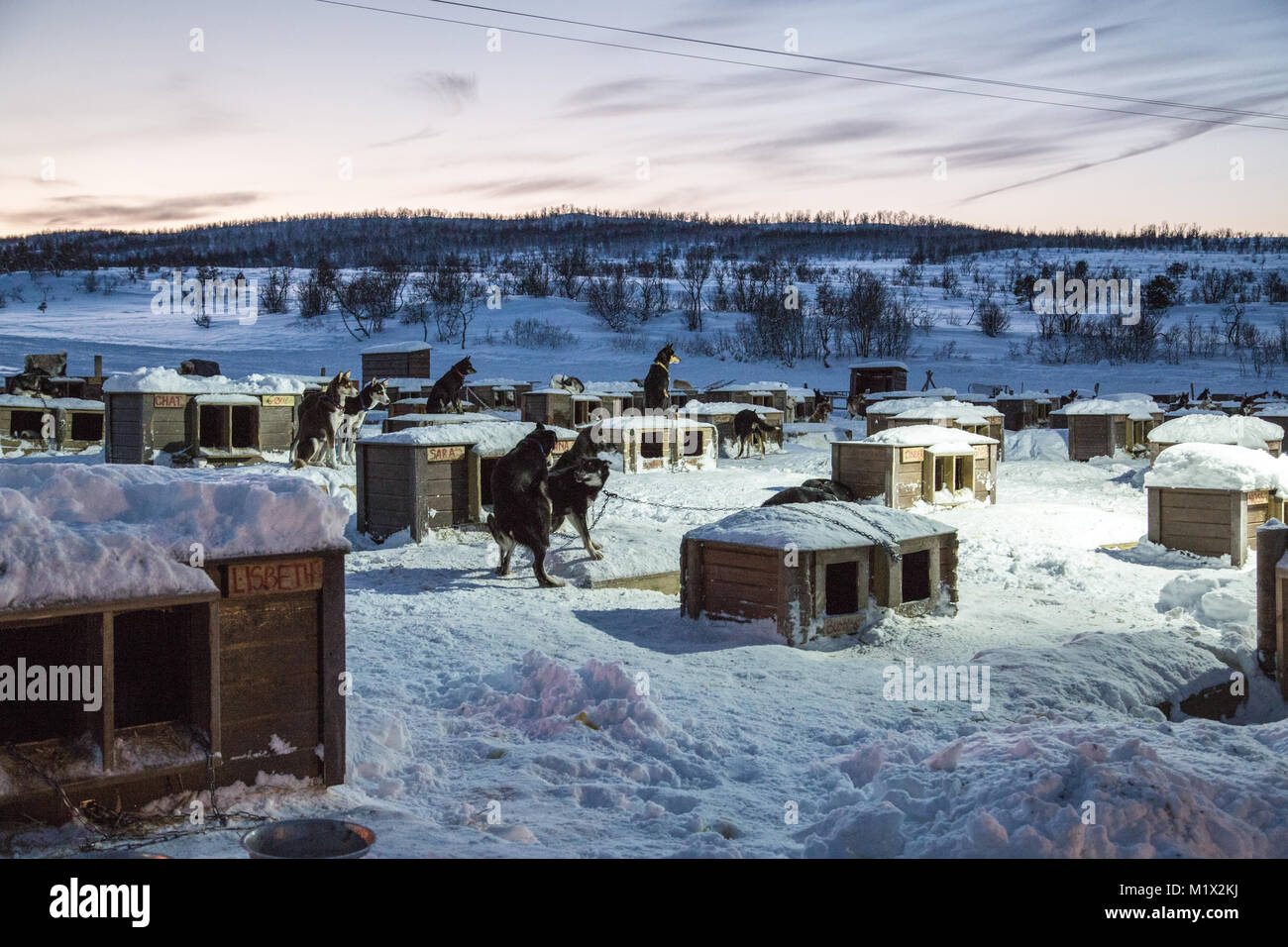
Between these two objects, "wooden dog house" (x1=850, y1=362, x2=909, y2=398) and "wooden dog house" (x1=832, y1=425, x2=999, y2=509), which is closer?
"wooden dog house" (x1=832, y1=425, x2=999, y2=509)

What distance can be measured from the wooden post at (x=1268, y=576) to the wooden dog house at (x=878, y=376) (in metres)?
44.7

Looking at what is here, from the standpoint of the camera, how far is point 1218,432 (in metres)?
20.1

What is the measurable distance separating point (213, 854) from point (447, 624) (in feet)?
18.0

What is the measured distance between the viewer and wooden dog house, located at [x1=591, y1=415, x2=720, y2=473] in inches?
938

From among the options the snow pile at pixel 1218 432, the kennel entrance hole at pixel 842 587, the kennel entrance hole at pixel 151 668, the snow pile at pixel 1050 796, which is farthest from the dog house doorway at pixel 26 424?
the snow pile at pixel 1218 432

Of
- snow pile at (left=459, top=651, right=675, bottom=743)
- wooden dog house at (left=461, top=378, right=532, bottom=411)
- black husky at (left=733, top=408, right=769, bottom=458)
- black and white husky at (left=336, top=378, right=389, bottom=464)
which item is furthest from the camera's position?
wooden dog house at (left=461, top=378, right=532, bottom=411)

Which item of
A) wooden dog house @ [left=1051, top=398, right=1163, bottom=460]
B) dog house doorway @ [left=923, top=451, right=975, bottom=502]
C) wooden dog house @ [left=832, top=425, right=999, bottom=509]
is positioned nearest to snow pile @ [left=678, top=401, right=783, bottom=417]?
wooden dog house @ [left=1051, top=398, right=1163, bottom=460]

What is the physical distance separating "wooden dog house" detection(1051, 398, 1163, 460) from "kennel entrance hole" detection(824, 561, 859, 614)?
66.2ft

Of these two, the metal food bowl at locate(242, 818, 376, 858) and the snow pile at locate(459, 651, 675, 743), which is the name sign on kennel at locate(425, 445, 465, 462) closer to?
the snow pile at locate(459, 651, 675, 743)

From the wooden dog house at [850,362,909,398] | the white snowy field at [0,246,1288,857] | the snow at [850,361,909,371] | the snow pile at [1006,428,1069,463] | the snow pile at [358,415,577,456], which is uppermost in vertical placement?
the snow at [850,361,909,371]

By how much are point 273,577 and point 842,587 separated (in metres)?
6.54

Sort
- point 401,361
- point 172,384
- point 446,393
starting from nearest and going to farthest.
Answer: point 172,384 → point 446,393 → point 401,361

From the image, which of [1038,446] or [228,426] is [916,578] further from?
[1038,446]

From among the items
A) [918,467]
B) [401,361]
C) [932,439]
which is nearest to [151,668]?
[918,467]
